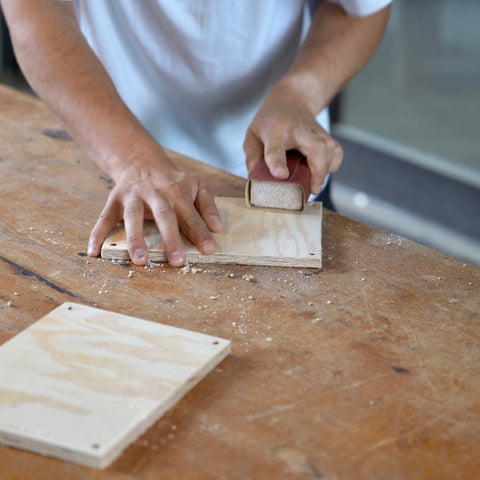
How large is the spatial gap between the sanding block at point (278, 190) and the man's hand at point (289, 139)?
0.02 metres

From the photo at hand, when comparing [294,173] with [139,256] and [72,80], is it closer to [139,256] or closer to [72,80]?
[139,256]

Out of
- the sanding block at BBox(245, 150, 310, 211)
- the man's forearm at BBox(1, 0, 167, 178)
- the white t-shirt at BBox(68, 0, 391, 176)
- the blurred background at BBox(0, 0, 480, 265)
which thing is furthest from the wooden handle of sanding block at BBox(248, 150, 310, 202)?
the blurred background at BBox(0, 0, 480, 265)

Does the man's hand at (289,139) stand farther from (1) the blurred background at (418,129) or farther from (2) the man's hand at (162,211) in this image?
(1) the blurred background at (418,129)

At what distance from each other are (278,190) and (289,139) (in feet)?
0.45

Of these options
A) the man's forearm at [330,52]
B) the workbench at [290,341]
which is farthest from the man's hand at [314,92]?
the workbench at [290,341]

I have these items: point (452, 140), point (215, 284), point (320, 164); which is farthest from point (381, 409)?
point (452, 140)

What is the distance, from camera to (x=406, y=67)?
3.63 m

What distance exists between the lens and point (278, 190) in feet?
4.50

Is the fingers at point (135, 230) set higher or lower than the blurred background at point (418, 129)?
higher

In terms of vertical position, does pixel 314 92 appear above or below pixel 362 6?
below

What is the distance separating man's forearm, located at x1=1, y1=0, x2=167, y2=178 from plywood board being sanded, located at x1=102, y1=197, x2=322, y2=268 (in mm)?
173

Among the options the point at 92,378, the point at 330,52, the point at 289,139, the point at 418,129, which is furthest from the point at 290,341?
the point at 418,129

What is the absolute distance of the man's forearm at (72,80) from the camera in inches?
54.8

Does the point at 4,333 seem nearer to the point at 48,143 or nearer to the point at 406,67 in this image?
the point at 48,143
